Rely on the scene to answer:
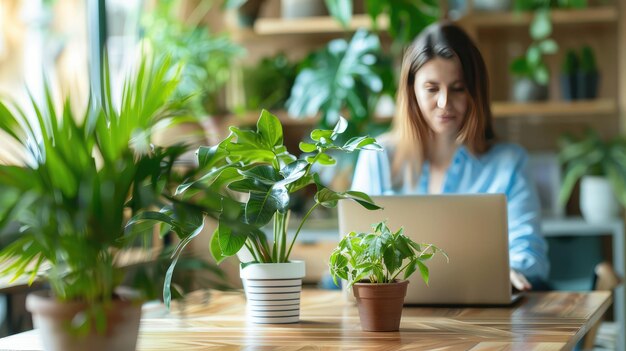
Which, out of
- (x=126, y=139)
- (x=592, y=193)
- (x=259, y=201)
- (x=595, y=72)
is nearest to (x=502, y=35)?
(x=595, y=72)

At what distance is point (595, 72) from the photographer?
14.6 feet

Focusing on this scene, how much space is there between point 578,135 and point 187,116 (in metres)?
3.37

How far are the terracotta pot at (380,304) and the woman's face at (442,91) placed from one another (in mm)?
840

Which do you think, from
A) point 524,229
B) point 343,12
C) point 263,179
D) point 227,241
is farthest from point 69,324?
point 343,12

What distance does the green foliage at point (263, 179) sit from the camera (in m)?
1.82

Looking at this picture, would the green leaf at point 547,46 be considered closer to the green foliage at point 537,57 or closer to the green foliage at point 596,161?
the green foliage at point 537,57

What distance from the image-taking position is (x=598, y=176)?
441 centimetres

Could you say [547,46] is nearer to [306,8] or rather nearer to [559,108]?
[559,108]

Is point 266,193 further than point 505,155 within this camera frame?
No

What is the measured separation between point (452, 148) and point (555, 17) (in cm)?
194

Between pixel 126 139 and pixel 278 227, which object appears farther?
pixel 278 227

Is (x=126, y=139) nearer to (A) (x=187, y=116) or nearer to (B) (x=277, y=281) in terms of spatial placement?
(A) (x=187, y=116)

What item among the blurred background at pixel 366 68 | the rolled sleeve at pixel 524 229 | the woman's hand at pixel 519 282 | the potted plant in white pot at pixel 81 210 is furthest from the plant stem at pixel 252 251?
the blurred background at pixel 366 68

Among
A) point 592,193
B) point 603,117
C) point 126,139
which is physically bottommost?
point 592,193
